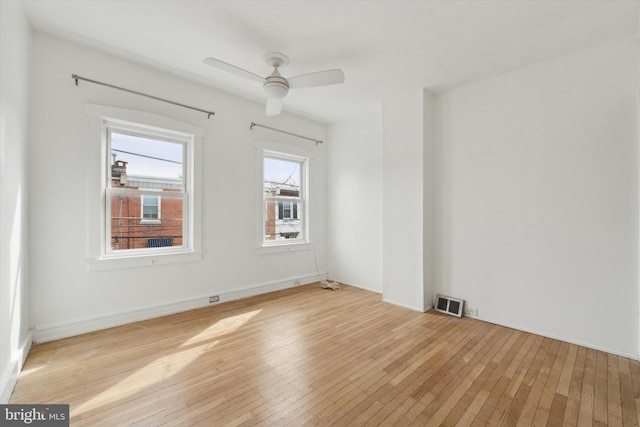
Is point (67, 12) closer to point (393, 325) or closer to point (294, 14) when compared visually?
point (294, 14)

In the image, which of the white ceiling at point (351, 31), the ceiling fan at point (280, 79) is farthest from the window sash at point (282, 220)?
the white ceiling at point (351, 31)

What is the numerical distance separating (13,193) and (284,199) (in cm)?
312

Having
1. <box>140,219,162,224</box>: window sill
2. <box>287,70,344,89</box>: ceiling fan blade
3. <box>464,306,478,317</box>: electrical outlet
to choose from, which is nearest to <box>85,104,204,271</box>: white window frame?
<box>140,219,162,224</box>: window sill

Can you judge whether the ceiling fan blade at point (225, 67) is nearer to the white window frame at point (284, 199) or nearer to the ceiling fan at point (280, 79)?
the ceiling fan at point (280, 79)

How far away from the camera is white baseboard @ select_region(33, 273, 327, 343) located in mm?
2652

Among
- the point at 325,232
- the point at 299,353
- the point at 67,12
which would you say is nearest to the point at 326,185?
the point at 325,232

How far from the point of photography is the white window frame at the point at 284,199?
13.9ft

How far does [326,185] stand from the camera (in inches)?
207

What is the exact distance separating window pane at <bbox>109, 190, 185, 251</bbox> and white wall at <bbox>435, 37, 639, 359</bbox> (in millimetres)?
3457

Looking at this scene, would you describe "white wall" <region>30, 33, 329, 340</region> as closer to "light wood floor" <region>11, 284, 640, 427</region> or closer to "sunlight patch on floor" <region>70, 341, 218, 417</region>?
"light wood floor" <region>11, 284, 640, 427</region>

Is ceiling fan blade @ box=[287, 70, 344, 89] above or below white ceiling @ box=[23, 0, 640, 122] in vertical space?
below

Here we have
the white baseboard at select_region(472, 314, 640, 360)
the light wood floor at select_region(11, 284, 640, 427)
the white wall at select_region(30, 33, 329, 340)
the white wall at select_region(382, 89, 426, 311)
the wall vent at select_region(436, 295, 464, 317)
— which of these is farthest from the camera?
the white wall at select_region(382, 89, 426, 311)

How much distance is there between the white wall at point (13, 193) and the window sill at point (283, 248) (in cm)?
246

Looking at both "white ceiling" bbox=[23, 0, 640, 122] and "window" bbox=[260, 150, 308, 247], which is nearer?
"white ceiling" bbox=[23, 0, 640, 122]
